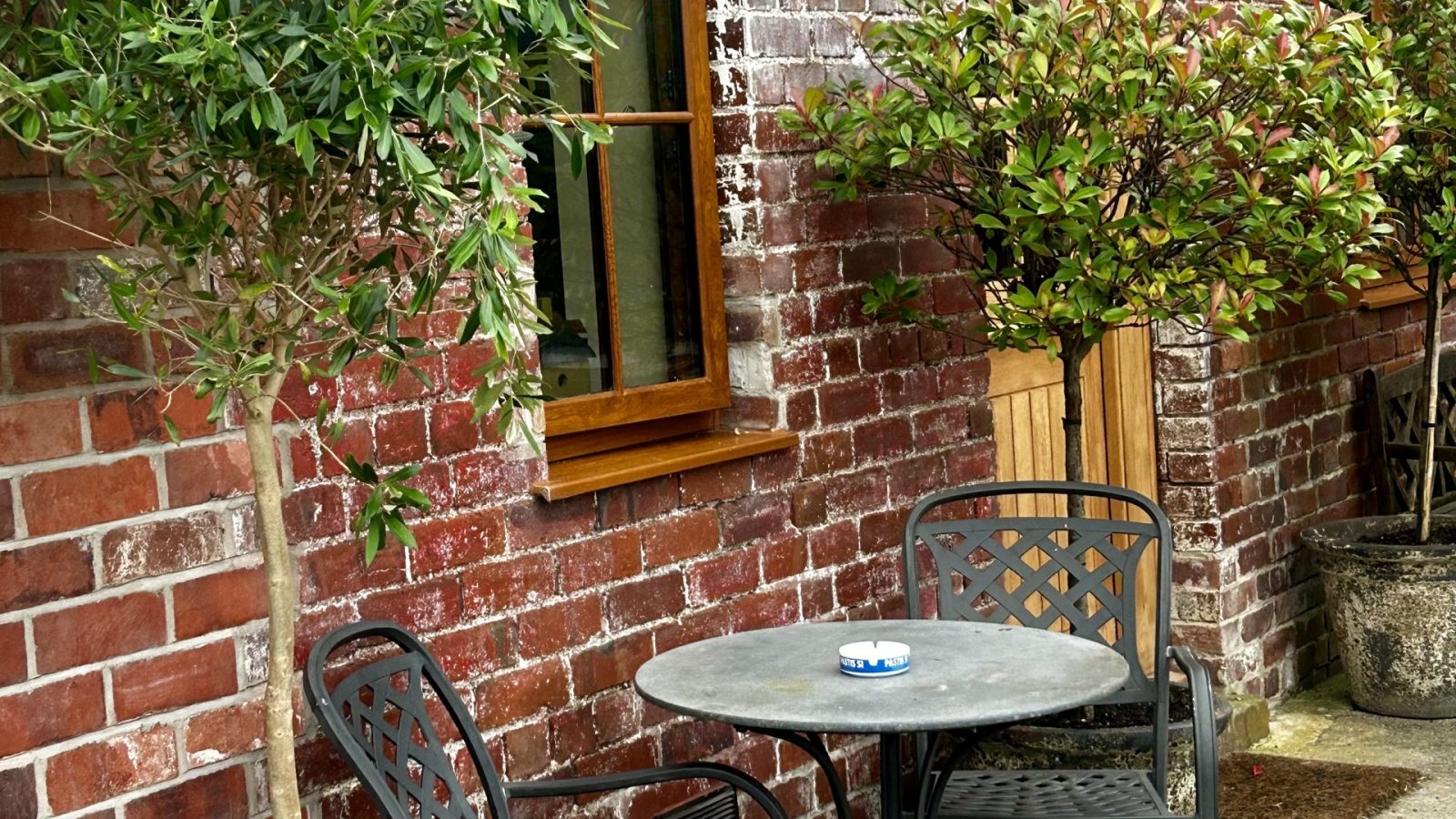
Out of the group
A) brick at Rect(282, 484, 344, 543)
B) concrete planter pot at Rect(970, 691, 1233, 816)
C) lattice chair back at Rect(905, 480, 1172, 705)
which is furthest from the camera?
concrete planter pot at Rect(970, 691, 1233, 816)

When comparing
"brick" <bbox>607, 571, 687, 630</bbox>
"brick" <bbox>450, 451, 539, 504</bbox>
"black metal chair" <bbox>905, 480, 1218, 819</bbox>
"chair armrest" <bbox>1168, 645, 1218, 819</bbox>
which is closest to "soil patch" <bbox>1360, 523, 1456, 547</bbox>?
"black metal chair" <bbox>905, 480, 1218, 819</bbox>

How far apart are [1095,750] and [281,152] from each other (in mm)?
2573

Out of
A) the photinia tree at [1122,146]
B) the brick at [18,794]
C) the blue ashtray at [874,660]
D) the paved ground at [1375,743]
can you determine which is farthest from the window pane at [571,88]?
the paved ground at [1375,743]

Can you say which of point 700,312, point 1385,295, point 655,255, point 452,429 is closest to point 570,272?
point 655,255

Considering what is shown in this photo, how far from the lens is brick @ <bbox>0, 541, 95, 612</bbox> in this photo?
242 centimetres

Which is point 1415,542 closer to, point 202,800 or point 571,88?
point 571,88

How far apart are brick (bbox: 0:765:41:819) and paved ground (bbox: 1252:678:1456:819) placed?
11.4 ft

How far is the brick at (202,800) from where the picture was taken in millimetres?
2611

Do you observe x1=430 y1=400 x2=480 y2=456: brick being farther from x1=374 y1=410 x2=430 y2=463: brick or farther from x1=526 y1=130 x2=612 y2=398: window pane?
x1=526 y1=130 x2=612 y2=398: window pane

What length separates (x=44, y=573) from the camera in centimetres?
246

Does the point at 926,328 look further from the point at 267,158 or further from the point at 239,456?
the point at 267,158

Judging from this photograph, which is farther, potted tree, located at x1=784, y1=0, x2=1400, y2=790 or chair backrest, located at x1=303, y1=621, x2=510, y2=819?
potted tree, located at x1=784, y1=0, x2=1400, y2=790

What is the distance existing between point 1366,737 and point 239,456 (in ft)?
12.7

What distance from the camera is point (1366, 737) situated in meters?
5.32
